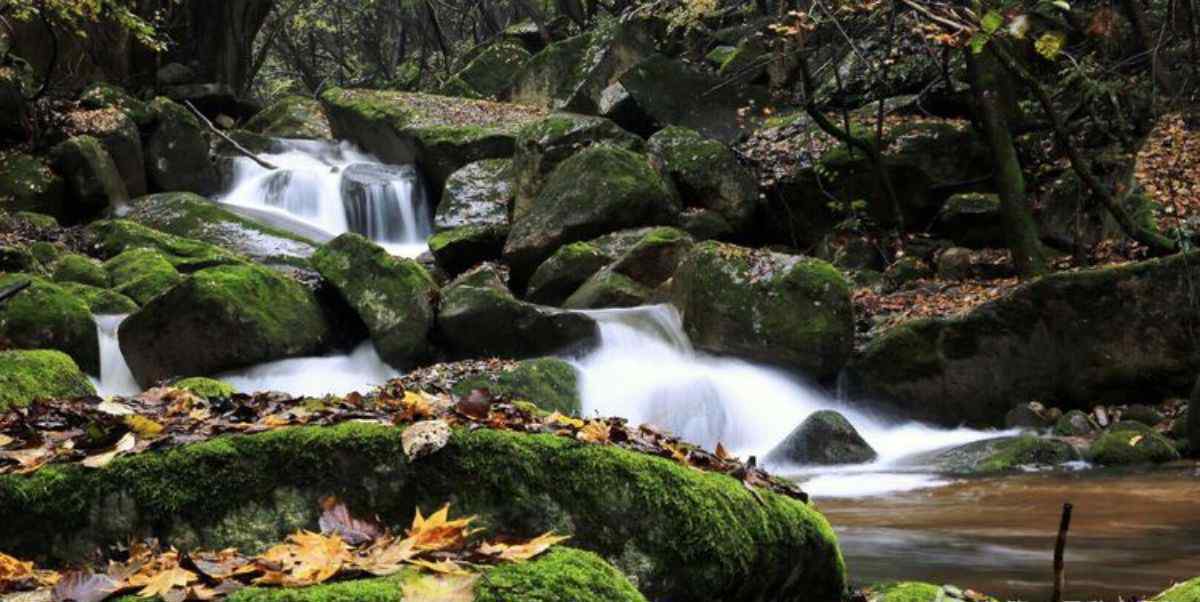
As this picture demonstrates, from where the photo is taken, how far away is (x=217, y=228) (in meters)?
17.2

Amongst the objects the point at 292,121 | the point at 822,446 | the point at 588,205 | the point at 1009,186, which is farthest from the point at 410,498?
the point at 292,121

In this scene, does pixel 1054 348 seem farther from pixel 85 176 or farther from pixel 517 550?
pixel 85 176

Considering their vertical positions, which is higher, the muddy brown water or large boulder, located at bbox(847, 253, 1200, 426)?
large boulder, located at bbox(847, 253, 1200, 426)

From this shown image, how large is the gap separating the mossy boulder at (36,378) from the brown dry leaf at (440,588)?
363 cm

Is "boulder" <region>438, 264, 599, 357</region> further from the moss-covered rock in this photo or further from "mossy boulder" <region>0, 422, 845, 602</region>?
"mossy boulder" <region>0, 422, 845, 602</region>

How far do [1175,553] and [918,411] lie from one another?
587 centimetres

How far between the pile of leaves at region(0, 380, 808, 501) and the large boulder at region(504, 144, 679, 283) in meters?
11.9

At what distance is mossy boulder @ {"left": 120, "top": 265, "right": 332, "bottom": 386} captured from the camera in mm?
12016

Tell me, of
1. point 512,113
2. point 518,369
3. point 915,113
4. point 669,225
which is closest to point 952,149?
point 915,113

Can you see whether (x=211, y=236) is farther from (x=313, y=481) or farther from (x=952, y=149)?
(x=313, y=481)

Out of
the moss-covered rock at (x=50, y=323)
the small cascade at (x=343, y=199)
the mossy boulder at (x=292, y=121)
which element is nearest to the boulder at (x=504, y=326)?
the moss-covered rock at (x=50, y=323)

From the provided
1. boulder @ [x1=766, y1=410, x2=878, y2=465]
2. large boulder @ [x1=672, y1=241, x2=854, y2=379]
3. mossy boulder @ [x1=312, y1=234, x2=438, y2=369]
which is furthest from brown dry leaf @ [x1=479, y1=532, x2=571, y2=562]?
mossy boulder @ [x1=312, y1=234, x2=438, y2=369]

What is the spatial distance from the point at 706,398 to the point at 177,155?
13178 millimetres

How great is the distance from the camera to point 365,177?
2073 centimetres
